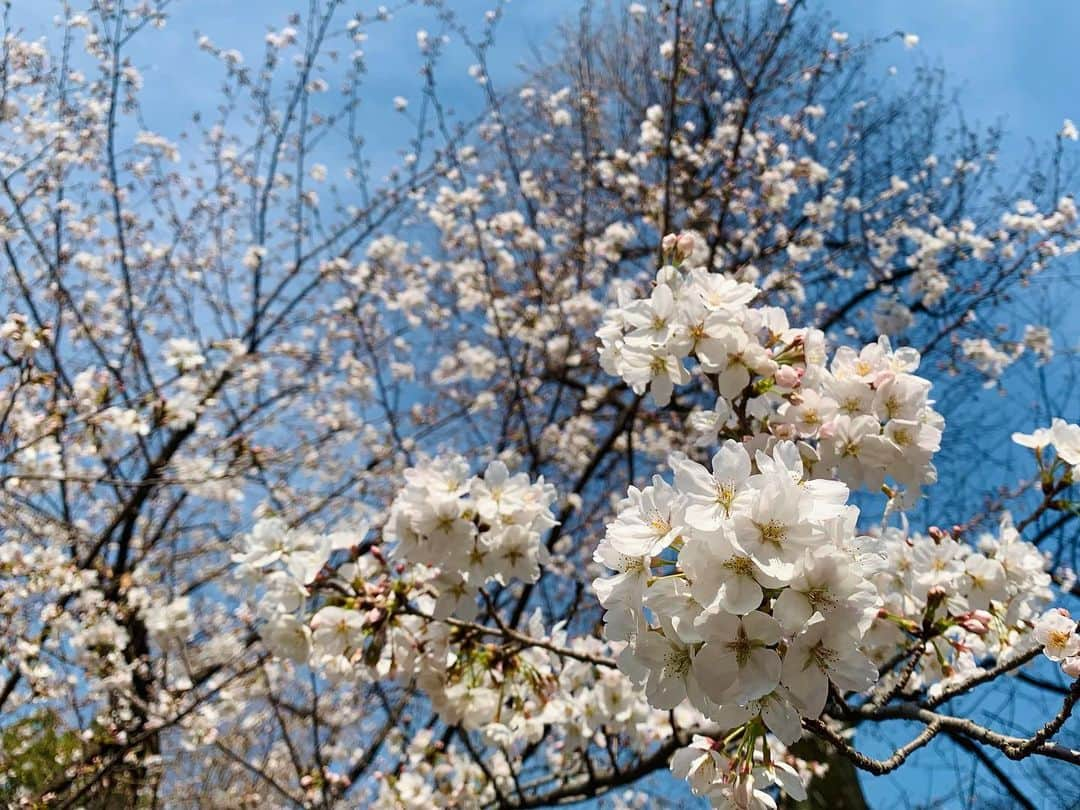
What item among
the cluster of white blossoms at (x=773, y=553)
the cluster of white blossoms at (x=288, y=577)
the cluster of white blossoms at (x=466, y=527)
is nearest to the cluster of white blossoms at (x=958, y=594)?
the cluster of white blossoms at (x=773, y=553)

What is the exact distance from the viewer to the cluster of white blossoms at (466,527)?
6.04ft

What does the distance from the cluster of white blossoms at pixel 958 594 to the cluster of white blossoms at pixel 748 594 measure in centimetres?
77

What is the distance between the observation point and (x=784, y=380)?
155 centimetres

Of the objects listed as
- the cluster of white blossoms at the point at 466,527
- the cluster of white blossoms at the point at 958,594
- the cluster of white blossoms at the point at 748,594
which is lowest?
the cluster of white blossoms at the point at 748,594

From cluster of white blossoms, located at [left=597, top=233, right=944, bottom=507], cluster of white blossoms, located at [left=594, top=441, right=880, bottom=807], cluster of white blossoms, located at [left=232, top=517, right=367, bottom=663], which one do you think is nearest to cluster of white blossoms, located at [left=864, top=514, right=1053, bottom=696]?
cluster of white blossoms, located at [left=597, top=233, right=944, bottom=507]

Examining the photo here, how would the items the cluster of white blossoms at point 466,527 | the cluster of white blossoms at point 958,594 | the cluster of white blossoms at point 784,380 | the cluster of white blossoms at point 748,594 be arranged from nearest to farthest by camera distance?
the cluster of white blossoms at point 748,594 → the cluster of white blossoms at point 784,380 → the cluster of white blossoms at point 958,594 → the cluster of white blossoms at point 466,527

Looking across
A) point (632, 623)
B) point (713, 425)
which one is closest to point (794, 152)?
point (713, 425)

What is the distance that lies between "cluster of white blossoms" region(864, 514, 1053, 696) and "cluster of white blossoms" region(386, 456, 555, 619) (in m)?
0.90

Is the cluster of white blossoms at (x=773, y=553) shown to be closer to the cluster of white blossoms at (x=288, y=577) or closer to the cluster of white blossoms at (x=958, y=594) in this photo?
the cluster of white blossoms at (x=958, y=594)

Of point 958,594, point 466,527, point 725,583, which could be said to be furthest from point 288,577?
point 958,594

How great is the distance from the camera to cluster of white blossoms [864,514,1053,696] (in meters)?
1.74

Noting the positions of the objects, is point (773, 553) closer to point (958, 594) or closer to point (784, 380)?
point (784, 380)

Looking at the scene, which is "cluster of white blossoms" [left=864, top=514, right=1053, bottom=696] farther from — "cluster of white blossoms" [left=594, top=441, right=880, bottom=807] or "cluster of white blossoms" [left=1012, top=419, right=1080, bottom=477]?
"cluster of white blossoms" [left=594, top=441, right=880, bottom=807]

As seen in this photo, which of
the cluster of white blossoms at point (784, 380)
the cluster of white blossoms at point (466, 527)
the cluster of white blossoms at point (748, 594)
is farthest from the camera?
the cluster of white blossoms at point (466, 527)
